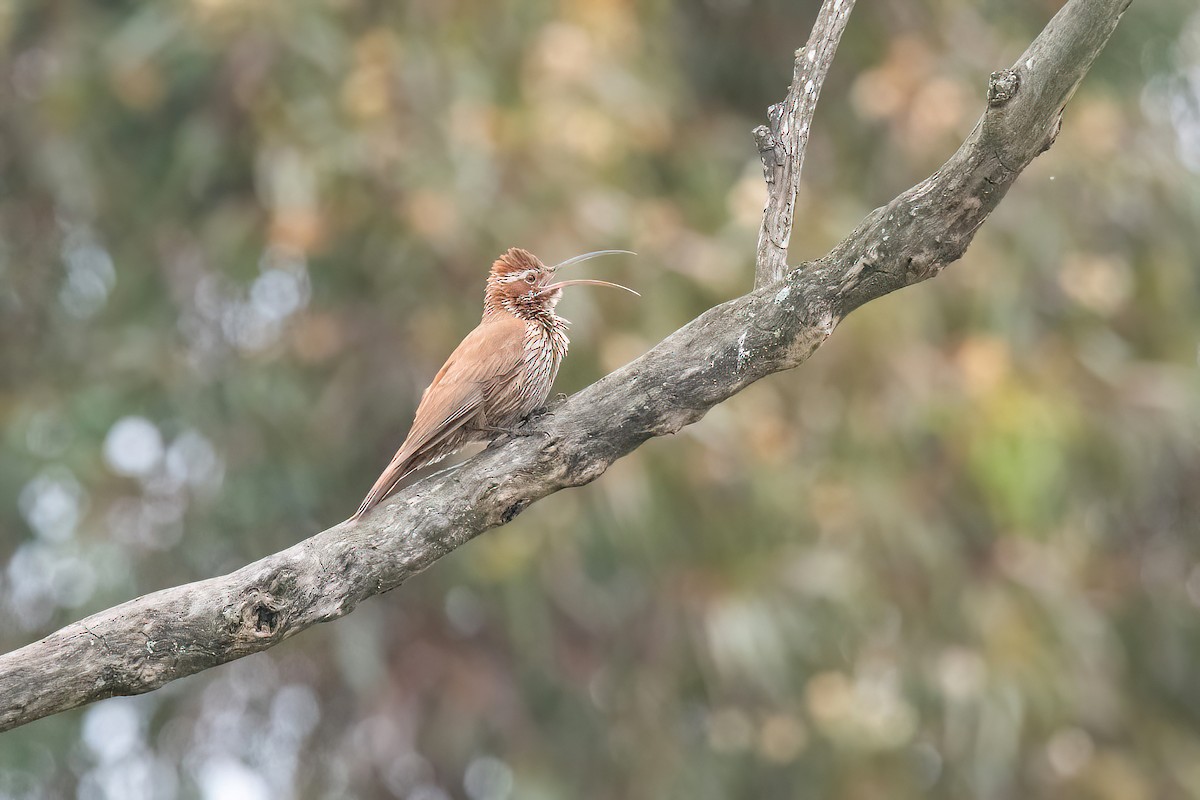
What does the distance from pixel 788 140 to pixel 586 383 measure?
3.62 metres

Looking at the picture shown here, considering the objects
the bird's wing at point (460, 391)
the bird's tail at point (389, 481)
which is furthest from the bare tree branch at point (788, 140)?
the bird's tail at point (389, 481)

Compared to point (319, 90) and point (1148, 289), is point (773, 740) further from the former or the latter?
point (319, 90)

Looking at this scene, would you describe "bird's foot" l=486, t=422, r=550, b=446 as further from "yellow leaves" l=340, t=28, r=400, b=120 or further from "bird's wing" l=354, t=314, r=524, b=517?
"yellow leaves" l=340, t=28, r=400, b=120

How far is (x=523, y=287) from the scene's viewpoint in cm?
502

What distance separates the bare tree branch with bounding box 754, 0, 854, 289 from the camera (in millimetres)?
3676

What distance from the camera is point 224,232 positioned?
7.91m

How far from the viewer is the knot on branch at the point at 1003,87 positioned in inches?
126

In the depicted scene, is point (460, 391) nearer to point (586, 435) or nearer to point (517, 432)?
point (517, 432)

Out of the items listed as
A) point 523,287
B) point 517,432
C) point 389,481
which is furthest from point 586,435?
point 523,287

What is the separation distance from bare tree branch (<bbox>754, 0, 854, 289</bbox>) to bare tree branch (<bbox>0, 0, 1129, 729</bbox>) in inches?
5.8

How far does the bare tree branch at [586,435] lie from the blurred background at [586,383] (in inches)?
142

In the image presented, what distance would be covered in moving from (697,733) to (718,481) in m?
1.72

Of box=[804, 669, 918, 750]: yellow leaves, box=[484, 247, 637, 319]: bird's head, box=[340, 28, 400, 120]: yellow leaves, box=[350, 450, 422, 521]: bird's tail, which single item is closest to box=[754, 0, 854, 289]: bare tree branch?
box=[350, 450, 422, 521]: bird's tail

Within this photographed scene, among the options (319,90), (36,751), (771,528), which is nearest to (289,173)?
(319,90)
